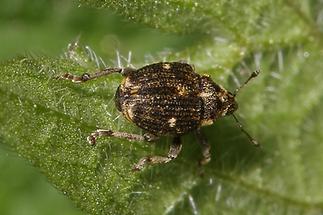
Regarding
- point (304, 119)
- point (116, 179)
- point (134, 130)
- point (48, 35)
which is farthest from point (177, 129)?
point (48, 35)

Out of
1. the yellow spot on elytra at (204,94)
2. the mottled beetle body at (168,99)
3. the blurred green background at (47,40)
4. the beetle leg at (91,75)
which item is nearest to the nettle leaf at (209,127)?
the beetle leg at (91,75)

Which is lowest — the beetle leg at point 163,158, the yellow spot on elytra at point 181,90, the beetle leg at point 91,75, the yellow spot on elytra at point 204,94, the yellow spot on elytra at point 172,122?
the beetle leg at point 163,158

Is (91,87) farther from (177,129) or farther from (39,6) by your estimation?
(39,6)

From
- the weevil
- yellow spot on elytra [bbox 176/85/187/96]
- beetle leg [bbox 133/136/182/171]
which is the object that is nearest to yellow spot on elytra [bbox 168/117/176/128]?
the weevil

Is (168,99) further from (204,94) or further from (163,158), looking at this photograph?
(163,158)

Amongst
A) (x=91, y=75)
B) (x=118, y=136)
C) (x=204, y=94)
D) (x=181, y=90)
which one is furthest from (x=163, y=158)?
(x=91, y=75)

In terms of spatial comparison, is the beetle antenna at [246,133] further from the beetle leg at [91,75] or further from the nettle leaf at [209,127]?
the beetle leg at [91,75]

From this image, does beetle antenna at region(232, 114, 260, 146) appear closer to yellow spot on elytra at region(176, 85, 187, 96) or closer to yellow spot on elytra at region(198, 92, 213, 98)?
yellow spot on elytra at region(198, 92, 213, 98)
